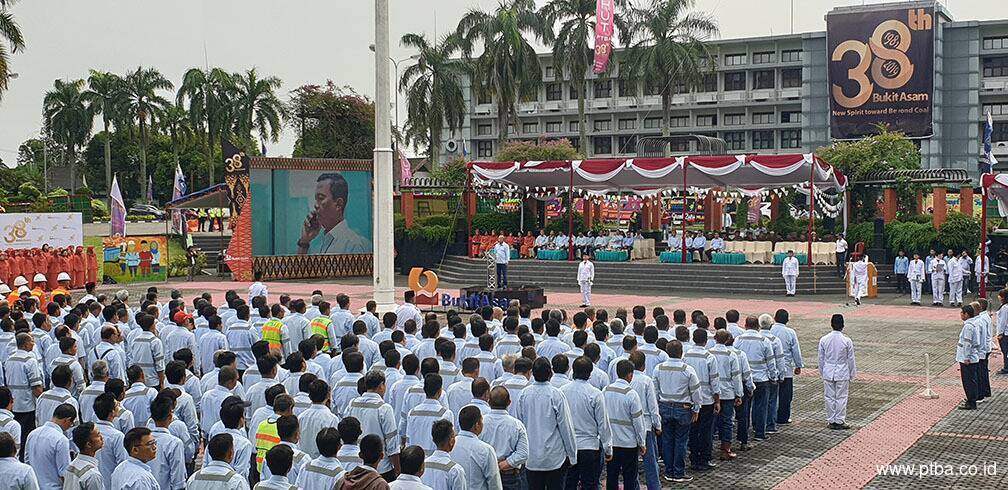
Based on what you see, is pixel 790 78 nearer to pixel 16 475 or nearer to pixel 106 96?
pixel 106 96

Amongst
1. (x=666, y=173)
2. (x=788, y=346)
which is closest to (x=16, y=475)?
(x=788, y=346)

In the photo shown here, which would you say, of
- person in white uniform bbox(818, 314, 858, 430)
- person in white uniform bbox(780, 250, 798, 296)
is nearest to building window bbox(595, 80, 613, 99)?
person in white uniform bbox(780, 250, 798, 296)

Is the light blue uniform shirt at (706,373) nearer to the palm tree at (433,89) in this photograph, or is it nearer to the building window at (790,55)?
the palm tree at (433,89)

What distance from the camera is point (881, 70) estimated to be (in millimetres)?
65688

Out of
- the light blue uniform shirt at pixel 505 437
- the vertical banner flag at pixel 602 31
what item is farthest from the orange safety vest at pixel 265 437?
the vertical banner flag at pixel 602 31

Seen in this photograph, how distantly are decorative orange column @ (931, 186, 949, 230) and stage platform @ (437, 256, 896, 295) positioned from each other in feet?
6.44

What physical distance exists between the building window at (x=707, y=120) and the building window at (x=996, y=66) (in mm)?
17712

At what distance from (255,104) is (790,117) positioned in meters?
36.5

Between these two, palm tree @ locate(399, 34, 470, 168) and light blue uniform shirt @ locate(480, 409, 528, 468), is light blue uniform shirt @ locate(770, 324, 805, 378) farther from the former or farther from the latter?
palm tree @ locate(399, 34, 470, 168)

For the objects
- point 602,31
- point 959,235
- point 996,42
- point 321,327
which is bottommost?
point 321,327

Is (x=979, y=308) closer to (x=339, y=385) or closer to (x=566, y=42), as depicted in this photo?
(x=339, y=385)

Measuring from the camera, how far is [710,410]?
1066cm

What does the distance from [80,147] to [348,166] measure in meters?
40.0

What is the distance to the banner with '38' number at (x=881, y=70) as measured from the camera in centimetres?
6456
